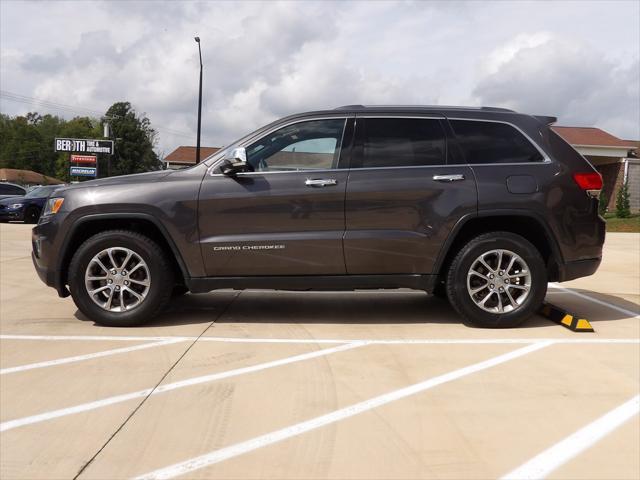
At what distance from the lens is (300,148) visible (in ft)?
17.5

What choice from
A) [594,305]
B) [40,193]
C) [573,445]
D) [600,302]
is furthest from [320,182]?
[40,193]

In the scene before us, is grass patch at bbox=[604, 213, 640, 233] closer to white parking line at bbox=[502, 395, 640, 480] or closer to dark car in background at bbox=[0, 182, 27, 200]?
white parking line at bbox=[502, 395, 640, 480]

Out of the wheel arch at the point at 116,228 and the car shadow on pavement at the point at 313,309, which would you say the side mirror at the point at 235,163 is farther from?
the car shadow on pavement at the point at 313,309

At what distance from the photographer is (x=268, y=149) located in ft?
17.3

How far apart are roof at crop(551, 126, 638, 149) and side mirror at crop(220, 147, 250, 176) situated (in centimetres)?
2607

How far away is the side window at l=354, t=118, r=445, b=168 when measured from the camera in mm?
5270

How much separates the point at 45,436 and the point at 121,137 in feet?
281

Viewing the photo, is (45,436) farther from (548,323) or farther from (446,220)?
(548,323)

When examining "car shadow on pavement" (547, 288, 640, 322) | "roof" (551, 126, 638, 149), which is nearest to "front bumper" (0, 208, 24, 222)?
"car shadow on pavement" (547, 288, 640, 322)

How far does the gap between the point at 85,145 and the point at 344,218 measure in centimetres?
4585

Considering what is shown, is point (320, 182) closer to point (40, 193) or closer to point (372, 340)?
point (372, 340)

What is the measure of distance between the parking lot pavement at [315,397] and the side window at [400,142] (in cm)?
151

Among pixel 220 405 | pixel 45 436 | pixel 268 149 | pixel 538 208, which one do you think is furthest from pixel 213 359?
pixel 538 208

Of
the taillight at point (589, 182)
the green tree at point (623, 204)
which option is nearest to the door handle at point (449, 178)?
the taillight at point (589, 182)
